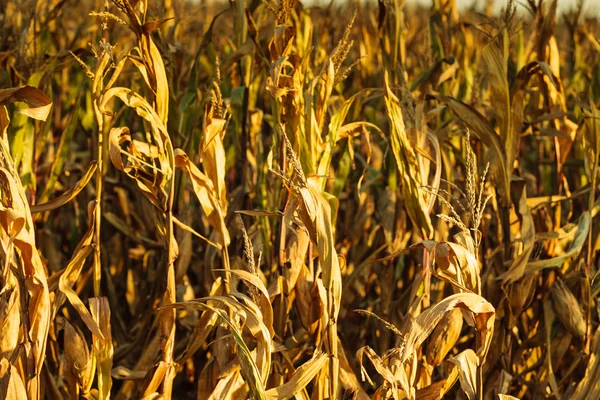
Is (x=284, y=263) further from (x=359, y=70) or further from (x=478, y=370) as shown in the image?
(x=359, y=70)

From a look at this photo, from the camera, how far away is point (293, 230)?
1784mm

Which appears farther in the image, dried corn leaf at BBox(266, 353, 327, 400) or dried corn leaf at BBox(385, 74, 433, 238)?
dried corn leaf at BBox(385, 74, 433, 238)

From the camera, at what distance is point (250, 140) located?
2936 mm

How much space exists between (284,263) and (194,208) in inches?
37.9

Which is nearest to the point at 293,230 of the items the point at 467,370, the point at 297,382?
the point at 297,382

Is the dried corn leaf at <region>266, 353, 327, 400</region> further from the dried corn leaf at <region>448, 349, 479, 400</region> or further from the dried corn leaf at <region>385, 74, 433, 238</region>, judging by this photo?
the dried corn leaf at <region>385, 74, 433, 238</region>

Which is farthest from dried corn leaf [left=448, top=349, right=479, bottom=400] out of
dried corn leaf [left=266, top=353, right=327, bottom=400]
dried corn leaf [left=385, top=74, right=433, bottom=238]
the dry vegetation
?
dried corn leaf [left=385, top=74, right=433, bottom=238]

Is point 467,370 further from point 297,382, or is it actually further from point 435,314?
point 297,382

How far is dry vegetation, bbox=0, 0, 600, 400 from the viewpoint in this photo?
1.71 m

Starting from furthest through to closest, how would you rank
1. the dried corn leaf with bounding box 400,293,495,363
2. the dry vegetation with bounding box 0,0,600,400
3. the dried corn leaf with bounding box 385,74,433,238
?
the dried corn leaf with bounding box 385,74,433,238 → the dry vegetation with bounding box 0,0,600,400 → the dried corn leaf with bounding box 400,293,495,363

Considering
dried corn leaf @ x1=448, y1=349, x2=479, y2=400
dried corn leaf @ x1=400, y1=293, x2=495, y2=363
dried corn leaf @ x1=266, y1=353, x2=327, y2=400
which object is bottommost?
dried corn leaf @ x1=266, y1=353, x2=327, y2=400

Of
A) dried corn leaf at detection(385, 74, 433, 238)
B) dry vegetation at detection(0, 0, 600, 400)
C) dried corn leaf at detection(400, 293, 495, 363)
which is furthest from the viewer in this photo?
dried corn leaf at detection(385, 74, 433, 238)

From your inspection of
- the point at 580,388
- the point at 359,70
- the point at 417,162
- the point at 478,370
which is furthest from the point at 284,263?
the point at 359,70

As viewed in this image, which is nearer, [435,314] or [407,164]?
[435,314]
